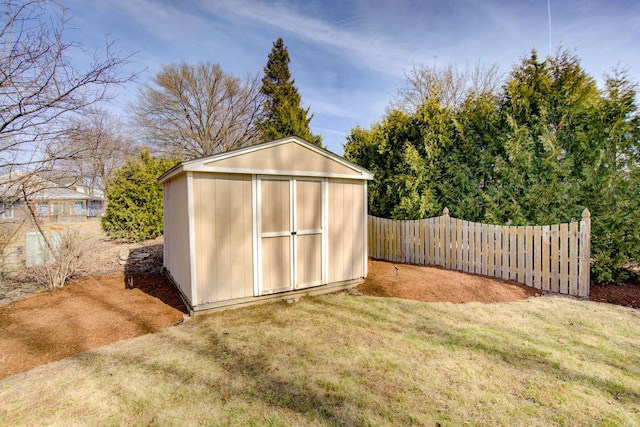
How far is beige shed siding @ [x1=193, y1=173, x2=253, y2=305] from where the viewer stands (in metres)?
4.07

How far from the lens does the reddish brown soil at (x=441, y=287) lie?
4.67m

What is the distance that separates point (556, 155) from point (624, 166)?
39.1 inches

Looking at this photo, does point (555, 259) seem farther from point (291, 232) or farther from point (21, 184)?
point (21, 184)

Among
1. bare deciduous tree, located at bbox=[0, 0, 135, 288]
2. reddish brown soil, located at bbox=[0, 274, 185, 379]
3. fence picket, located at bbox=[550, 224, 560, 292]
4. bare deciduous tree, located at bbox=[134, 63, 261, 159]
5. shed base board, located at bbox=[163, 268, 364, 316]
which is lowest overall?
reddish brown soil, located at bbox=[0, 274, 185, 379]

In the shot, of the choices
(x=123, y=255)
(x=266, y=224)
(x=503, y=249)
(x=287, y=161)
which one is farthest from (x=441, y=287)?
(x=123, y=255)

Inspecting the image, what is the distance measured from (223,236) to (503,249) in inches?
197

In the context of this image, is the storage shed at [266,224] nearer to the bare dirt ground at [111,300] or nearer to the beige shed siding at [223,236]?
the beige shed siding at [223,236]

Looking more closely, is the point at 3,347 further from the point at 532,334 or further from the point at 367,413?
the point at 532,334

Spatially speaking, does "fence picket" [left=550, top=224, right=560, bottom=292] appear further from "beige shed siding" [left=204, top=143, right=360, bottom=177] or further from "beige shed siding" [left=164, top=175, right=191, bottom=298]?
"beige shed siding" [left=164, top=175, right=191, bottom=298]

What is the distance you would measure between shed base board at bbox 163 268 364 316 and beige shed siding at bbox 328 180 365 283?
0.13m

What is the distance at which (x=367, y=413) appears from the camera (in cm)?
215

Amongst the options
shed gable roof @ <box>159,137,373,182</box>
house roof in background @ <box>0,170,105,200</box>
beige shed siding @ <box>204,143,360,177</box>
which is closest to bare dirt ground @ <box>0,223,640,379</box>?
house roof in background @ <box>0,170,105,200</box>

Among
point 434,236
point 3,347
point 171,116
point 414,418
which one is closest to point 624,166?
point 434,236

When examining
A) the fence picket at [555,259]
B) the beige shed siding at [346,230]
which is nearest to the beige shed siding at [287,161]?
the beige shed siding at [346,230]
